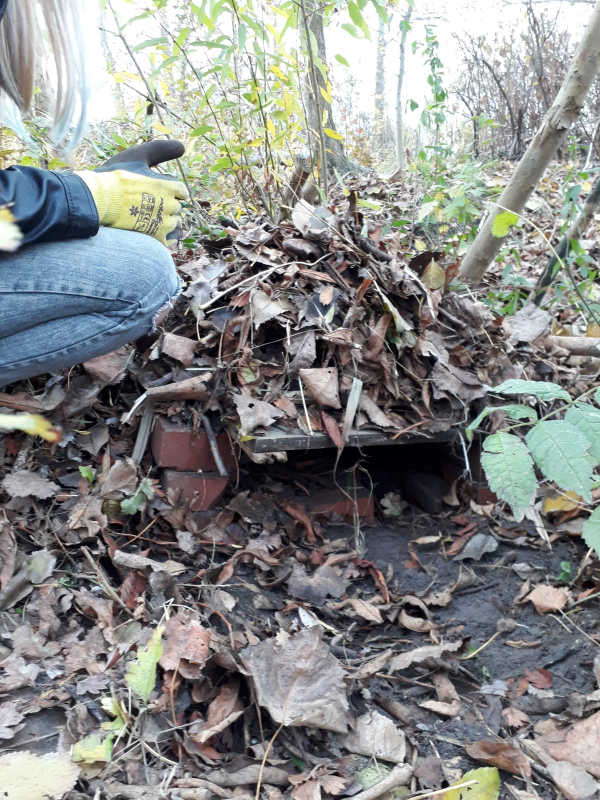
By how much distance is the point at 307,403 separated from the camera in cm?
206

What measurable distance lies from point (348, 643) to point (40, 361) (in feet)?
4.32

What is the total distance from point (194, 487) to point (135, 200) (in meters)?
1.02

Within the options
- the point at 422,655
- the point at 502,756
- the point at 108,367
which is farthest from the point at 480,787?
the point at 108,367

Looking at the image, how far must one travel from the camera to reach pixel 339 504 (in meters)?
2.33

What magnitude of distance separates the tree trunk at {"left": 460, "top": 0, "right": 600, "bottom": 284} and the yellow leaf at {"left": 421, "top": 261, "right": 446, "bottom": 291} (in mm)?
526

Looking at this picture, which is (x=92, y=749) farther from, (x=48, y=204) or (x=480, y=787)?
(x=48, y=204)

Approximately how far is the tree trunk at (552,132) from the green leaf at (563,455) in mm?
1685

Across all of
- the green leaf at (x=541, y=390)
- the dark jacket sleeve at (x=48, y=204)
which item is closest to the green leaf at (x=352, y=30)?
the dark jacket sleeve at (x=48, y=204)

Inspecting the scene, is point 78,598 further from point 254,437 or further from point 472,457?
point 472,457

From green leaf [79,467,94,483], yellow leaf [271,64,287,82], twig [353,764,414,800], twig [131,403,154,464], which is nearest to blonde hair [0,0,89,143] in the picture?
twig [131,403,154,464]

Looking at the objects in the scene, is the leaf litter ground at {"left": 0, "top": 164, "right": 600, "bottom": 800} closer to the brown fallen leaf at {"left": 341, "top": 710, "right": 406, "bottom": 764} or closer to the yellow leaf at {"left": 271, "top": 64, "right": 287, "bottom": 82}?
the brown fallen leaf at {"left": 341, "top": 710, "right": 406, "bottom": 764}

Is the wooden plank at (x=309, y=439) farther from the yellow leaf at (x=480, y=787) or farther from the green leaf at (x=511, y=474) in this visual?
the yellow leaf at (x=480, y=787)

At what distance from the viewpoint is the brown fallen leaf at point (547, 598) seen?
1.84m

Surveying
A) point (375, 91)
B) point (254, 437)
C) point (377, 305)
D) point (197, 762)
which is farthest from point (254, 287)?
point (375, 91)
